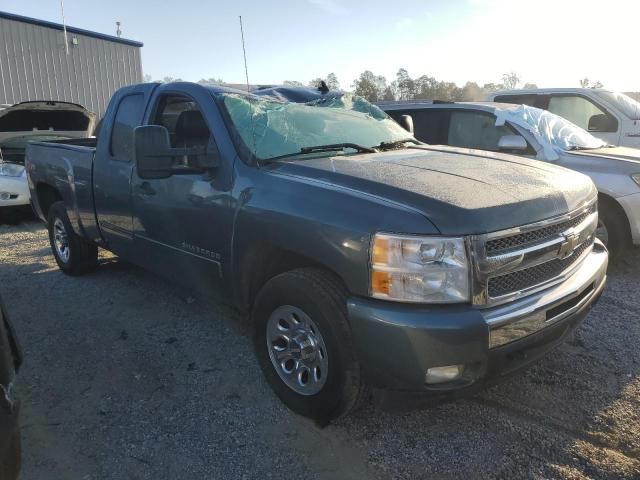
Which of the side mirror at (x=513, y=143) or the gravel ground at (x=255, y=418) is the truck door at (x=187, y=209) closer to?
the gravel ground at (x=255, y=418)

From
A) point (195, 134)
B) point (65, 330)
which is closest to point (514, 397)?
point (195, 134)

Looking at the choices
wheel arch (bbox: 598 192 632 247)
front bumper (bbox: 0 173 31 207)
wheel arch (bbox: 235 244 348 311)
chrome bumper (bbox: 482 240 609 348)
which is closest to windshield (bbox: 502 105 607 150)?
wheel arch (bbox: 598 192 632 247)

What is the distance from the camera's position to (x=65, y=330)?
411 cm

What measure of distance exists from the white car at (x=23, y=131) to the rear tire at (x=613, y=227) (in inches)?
311

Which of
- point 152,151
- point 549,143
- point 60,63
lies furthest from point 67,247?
point 60,63

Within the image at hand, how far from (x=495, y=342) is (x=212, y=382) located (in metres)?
1.83

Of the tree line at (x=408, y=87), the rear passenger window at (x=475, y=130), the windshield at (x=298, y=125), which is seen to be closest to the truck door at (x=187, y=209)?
the windshield at (x=298, y=125)

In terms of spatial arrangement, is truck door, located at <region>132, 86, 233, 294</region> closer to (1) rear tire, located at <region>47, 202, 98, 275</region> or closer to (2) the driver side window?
(2) the driver side window

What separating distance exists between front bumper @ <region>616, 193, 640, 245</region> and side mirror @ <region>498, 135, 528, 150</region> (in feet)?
3.51

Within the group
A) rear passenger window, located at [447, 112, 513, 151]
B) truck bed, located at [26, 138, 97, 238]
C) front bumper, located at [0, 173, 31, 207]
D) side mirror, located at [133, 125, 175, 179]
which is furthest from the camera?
front bumper, located at [0, 173, 31, 207]

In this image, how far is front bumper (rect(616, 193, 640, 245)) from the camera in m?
4.98

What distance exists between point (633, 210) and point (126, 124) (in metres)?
4.76

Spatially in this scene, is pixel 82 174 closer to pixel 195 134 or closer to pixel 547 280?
pixel 195 134

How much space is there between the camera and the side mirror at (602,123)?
750 centimetres
